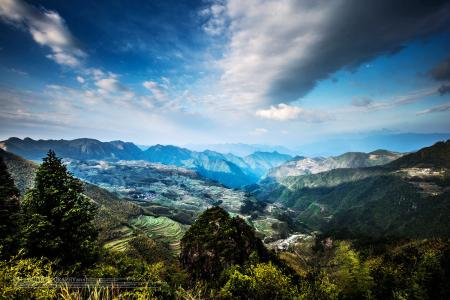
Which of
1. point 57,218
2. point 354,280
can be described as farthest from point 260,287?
point 57,218

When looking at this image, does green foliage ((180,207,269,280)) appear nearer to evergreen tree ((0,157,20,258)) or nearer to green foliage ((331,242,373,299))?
green foliage ((331,242,373,299))

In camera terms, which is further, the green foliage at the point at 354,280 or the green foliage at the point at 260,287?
the green foliage at the point at 354,280

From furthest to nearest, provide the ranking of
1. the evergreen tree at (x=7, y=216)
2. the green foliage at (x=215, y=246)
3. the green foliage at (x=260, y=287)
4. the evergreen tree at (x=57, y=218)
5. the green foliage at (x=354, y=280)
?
the green foliage at (x=215, y=246), the green foliage at (x=354, y=280), the evergreen tree at (x=57, y=218), the green foliage at (x=260, y=287), the evergreen tree at (x=7, y=216)

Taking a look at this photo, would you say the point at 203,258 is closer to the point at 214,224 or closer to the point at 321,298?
the point at 214,224

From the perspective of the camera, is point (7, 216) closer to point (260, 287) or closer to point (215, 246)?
point (260, 287)

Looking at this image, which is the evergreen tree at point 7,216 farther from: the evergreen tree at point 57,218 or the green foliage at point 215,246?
the green foliage at point 215,246

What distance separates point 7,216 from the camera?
45500 mm

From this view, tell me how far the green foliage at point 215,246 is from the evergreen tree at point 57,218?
51.0 m

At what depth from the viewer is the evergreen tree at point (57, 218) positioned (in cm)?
4228

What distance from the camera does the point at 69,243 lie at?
45969mm

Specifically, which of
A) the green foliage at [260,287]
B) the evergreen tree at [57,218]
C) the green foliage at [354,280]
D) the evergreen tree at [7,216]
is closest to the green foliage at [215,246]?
the green foliage at [354,280]

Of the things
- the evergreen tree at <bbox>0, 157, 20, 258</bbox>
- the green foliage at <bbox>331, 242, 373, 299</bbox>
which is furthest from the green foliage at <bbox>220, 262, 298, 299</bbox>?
the evergreen tree at <bbox>0, 157, 20, 258</bbox>

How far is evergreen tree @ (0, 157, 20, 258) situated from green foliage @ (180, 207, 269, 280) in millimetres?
59861

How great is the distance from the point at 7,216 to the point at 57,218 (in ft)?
28.8
